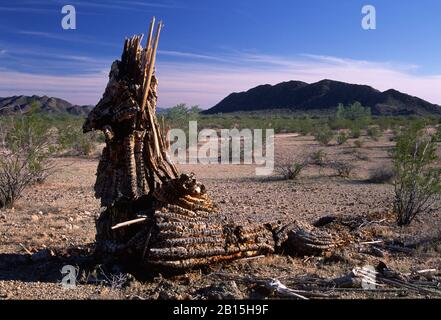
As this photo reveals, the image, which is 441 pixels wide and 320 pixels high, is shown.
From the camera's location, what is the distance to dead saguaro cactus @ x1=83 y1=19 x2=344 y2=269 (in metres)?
5.55

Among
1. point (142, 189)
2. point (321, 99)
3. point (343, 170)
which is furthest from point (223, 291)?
point (321, 99)

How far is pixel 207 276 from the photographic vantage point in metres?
5.59

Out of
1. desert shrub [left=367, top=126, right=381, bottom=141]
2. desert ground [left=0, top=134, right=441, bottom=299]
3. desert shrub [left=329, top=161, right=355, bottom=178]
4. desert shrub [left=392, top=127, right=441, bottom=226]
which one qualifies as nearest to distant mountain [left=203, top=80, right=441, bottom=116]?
desert shrub [left=367, top=126, right=381, bottom=141]

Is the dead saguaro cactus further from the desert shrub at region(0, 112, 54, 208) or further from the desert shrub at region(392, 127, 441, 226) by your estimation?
the desert shrub at region(0, 112, 54, 208)

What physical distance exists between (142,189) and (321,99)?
96059 mm

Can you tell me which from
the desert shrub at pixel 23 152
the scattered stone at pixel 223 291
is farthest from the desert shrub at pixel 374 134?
the scattered stone at pixel 223 291

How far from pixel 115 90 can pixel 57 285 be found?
221 cm

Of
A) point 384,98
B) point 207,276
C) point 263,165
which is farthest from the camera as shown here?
point 384,98

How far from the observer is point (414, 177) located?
923 cm

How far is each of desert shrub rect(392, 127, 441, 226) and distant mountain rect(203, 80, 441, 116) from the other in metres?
73.8

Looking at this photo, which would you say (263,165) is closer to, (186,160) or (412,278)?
(186,160)

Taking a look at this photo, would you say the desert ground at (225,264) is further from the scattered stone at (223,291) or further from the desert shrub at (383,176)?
the desert shrub at (383,176)

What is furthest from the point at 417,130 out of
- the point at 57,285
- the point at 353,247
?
the point at 57,285

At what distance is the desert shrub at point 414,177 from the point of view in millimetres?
9047
